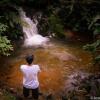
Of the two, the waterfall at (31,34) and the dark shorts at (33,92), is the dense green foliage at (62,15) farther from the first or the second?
the dark shorts at (33,92)

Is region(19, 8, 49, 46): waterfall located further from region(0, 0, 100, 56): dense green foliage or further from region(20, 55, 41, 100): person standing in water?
region(20, 55, 41, 100): person standing in water

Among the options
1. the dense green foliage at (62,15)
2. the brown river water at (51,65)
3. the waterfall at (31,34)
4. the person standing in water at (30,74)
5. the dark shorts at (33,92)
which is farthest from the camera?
the dense green foliage at (62,15)

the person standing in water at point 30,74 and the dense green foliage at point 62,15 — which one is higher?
the dense green foliage at point 62,15

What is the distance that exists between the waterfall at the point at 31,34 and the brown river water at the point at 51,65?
0.89 metres

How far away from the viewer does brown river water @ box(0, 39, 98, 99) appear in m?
10.6

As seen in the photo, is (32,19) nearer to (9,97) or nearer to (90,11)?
(90,11)

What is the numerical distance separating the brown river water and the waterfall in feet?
2.92

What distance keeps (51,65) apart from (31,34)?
4.30 metres

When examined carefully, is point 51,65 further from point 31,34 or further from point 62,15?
point 62,15

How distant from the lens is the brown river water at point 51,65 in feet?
34.9

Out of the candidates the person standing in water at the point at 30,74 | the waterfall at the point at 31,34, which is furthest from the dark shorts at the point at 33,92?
the waterfall at the point at 31,34

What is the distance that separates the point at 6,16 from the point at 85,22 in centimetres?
481

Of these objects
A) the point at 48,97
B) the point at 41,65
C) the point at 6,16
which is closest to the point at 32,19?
the point at 6,16

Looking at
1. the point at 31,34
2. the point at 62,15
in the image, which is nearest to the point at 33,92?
the point at 31,34
